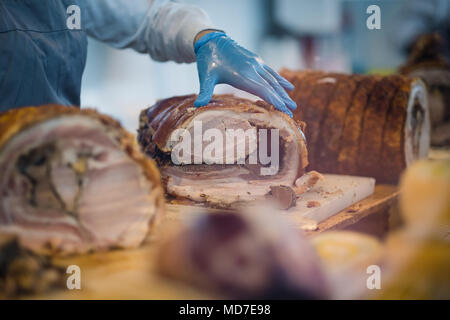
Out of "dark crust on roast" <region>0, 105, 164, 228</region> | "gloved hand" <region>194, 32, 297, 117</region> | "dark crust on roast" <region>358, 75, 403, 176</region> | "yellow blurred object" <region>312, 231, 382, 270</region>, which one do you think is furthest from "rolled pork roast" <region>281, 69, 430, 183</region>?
"yellow blurred object" <region>312, 231, 382, 270</region>

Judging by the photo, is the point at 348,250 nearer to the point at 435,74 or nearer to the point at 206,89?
the point at 206,89

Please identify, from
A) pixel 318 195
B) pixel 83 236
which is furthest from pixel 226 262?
pixel 318 195

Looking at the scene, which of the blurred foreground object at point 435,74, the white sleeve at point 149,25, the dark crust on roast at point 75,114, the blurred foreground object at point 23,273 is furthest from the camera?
the blurred foreground object at point 435,74

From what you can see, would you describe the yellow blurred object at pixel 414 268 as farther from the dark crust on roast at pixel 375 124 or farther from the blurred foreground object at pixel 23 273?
the dark crust on roast at pixel 375 124

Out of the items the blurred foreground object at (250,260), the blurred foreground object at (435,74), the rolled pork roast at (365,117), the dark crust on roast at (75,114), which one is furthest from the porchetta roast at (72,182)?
the blurred foreground object at (435,74)

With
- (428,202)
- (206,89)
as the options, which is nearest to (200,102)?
(206,89)
